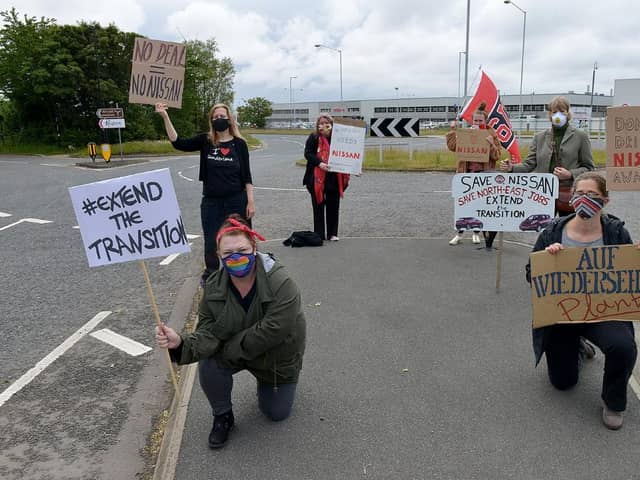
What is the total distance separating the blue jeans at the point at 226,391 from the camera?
3.15 m

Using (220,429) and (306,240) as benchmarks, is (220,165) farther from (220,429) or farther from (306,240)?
(220,429)

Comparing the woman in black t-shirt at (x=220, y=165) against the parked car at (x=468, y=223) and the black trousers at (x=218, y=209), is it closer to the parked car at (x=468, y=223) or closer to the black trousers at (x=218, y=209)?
the black trousers at (x=218, y=209)

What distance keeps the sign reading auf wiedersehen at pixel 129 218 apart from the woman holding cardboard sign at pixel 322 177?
15.1 feet

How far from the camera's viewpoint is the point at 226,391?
3188 millimetres

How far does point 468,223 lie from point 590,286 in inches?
106

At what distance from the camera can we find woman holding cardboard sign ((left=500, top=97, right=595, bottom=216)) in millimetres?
5555

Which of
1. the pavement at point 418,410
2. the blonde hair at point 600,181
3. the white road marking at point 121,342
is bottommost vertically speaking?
the white road marking at point 121,342

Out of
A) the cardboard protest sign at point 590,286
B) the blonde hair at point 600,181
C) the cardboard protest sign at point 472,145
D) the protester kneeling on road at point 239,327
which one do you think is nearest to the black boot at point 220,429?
the protester kneeling on road at point 239,327

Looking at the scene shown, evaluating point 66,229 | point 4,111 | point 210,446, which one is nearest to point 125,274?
point 66,229

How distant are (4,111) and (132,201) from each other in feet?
163

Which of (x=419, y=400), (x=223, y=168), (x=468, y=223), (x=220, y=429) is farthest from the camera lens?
(x=468, y=223)

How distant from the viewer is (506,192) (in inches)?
228

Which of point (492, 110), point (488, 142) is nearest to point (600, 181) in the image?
point (488, 142)

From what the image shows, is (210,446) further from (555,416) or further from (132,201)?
(555,416)
